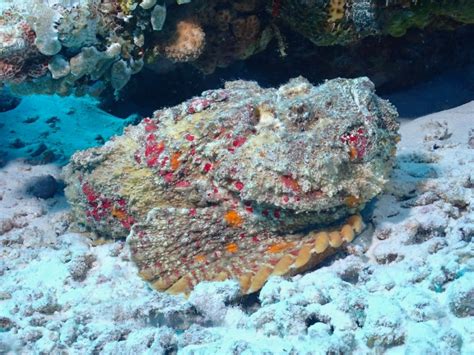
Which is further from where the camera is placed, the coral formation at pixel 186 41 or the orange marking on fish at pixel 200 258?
the coral formation at pixel 186 41

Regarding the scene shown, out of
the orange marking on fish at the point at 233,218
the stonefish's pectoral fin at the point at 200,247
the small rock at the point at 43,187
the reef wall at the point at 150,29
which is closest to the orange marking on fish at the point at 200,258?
the stonefish's pectoral fin at the point at 200,247

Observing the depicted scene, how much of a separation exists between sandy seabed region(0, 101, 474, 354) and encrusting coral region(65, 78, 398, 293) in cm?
30

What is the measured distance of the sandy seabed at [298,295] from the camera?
232 cm

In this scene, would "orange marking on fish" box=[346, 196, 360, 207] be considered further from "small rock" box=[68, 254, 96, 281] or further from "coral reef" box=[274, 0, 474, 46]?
"small rock" box=[68, 254, 96, 281]

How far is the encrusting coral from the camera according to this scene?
3215mm

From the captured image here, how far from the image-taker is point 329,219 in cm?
347

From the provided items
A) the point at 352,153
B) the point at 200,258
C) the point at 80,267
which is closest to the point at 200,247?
the point at 200,258

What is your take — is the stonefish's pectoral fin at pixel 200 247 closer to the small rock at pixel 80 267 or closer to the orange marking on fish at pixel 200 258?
the orange marking on fish at pixel 200 258

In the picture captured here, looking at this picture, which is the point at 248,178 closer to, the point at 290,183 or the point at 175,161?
the point at 290,183

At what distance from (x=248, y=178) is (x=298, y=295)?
37.3 inches

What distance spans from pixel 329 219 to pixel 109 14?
114 inches

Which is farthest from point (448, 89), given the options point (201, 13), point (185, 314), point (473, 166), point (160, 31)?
point (185, 314)

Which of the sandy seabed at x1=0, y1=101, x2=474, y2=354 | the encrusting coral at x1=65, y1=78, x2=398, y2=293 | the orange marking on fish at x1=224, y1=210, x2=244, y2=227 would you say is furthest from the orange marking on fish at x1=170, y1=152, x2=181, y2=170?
the sandy seabed at x1=0, y1=101, x2=474, y2=354

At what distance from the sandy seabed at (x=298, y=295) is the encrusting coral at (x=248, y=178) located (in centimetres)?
30
